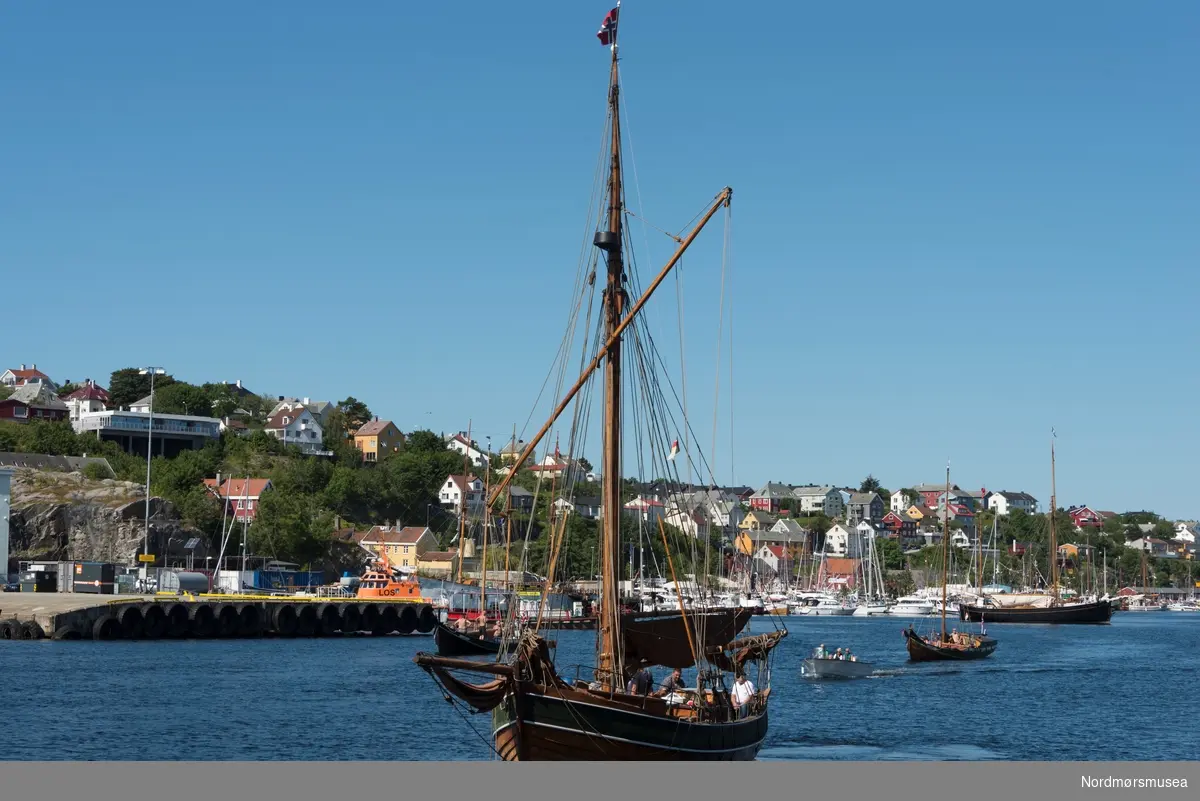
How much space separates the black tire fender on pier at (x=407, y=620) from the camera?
12319cm

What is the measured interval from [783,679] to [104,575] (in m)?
66.2

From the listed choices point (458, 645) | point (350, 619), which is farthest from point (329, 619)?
point (458, 645)

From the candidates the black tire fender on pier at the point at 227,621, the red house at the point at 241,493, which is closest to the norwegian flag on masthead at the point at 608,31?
the black tire fender on pier at the point at 227,621

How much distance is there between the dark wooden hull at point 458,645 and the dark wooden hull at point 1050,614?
90625mm

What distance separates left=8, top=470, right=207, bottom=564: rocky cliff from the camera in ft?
493

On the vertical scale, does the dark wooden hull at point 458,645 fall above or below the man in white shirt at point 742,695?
below

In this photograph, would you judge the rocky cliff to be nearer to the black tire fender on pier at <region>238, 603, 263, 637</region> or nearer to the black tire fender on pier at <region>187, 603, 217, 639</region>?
the black tire fender on pier at <region>238, 603, 263, 637</region>

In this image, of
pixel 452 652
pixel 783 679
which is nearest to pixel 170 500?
pixel 452 652

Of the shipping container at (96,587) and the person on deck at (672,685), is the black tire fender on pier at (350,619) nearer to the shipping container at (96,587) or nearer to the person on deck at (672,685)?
the shipping container at (96,587)

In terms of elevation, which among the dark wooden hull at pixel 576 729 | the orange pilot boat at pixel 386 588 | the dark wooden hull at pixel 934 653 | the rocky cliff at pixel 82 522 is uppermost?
the rocky cliff at pixel 82 522

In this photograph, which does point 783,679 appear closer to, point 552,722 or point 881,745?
point 881,745

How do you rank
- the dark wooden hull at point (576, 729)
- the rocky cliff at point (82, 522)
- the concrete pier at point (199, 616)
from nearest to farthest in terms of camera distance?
the dark wooden hull at point (576, 729) < the concrete pier at point (199, 616) < the rocky cliff at point (82, 522)

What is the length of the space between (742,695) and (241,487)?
16240cm

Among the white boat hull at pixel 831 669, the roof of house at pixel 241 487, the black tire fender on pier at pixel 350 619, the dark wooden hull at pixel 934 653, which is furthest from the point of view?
the roof of house at pixel 241 487
